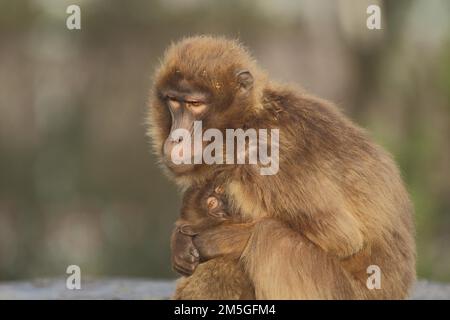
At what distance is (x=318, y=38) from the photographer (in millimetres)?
18750

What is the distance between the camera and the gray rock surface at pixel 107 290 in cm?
910

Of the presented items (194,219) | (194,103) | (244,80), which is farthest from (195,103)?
(194,219)

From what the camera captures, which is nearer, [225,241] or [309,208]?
[309,208]

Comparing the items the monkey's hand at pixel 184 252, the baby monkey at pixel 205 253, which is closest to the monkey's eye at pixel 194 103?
the baby monkey at pixel 205 253

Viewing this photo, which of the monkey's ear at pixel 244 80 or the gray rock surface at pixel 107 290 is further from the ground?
the monkey's ear at pixel 244 80

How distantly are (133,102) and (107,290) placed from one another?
906cm

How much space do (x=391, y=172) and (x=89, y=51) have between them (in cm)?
1244

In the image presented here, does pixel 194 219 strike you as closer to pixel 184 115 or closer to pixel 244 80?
pixel 184 115

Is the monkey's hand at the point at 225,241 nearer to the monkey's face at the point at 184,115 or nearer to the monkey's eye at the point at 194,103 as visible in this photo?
the monkey's face at the point at 184,115

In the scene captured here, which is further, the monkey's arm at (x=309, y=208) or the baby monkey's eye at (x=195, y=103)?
the baby monkey's eye at (x=195, y=103)

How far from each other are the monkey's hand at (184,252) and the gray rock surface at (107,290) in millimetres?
1977

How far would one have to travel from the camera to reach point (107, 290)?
31.4 feet
